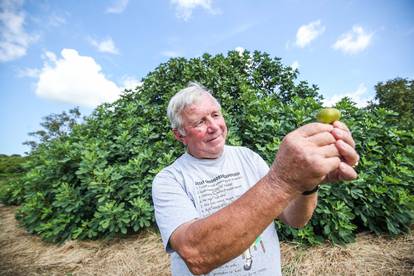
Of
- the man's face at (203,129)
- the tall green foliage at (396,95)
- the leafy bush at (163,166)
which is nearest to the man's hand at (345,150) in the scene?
the man's face at (203,129)

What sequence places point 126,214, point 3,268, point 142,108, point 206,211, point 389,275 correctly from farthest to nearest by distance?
point 142,108
point 3,268
point 126,214
point 389,275
point 206,211

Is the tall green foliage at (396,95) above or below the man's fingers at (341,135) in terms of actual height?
above

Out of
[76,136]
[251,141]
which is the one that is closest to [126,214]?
[251,141]

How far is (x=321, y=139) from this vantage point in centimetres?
104

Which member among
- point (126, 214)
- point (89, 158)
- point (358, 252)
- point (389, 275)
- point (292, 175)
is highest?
point (89, 158)

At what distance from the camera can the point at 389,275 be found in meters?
3.17

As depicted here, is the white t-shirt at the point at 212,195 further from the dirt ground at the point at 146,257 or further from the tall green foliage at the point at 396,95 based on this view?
the tall green foliage at the point at 396,95

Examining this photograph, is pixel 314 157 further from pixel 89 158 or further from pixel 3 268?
pixel 3 268

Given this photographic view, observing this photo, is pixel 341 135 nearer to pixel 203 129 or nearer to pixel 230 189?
pixel 230 189

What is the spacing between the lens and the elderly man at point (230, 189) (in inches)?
41.3

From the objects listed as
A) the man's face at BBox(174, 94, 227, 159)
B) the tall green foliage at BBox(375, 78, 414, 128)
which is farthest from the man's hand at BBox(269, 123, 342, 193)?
the tall green foliage at BBox(375, 78, 414, 128)

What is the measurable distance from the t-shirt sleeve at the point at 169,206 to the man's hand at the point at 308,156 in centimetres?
65

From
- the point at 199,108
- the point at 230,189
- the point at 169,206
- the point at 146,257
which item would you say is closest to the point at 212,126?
the point at 199,108

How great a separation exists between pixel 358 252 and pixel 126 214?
3204mm
